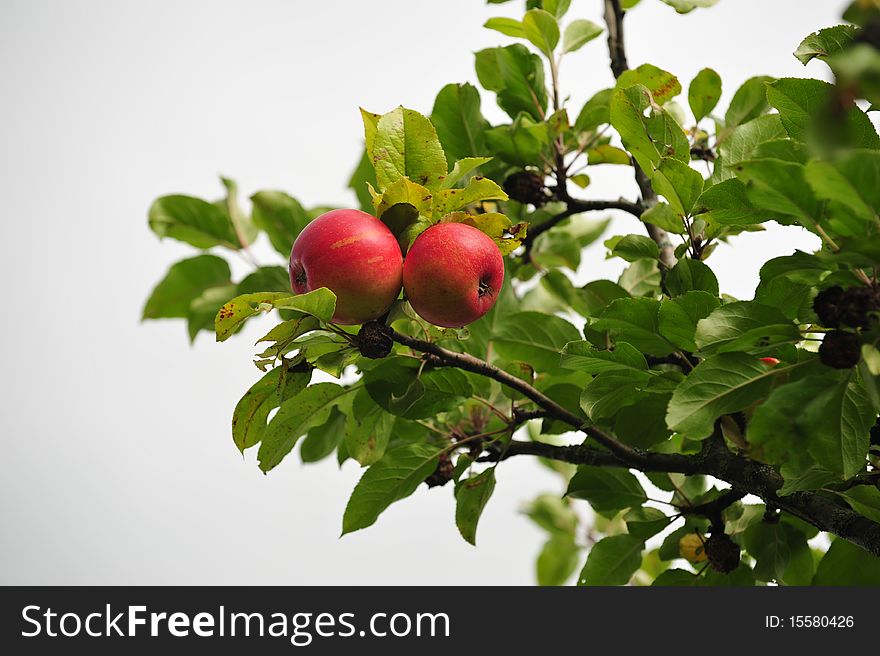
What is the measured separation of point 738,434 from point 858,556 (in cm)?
23

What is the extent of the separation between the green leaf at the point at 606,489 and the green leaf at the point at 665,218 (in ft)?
0.95

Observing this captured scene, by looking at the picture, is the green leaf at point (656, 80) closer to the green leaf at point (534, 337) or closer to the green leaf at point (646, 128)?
the green leaf at point (646, 128)

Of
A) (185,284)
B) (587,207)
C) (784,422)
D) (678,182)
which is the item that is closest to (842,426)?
(784,422)

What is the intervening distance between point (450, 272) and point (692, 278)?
0.28 meters

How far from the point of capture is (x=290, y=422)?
796 millimetres

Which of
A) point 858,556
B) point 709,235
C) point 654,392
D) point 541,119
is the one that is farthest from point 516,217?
point 858,556

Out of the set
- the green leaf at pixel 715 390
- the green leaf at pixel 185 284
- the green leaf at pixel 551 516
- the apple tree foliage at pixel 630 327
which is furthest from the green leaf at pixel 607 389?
the green leaf at pixel 551 516

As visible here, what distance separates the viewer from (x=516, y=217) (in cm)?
114

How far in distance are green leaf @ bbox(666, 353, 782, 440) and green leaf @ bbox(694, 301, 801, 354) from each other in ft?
0.05

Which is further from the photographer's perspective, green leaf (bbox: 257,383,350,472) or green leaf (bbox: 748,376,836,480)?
green leaf (bbox: 257,383,350,472)

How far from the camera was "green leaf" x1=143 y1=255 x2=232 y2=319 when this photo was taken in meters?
1.28

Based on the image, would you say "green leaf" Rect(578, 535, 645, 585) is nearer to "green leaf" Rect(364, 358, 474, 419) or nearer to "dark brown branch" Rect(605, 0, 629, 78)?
"green leaf" Rect(364, 358, 474, 419)

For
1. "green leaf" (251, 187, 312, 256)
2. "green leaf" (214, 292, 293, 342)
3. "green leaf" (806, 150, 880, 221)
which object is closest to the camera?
"green leaf" (806, 150, 880, 221)

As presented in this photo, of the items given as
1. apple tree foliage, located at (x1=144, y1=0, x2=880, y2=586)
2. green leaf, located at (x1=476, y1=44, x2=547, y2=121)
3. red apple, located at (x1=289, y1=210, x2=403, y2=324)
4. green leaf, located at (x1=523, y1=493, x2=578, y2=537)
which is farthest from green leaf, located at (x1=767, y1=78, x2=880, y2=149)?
green leaf, located at (x1=523, y1=493, x2=578, y2=537)
